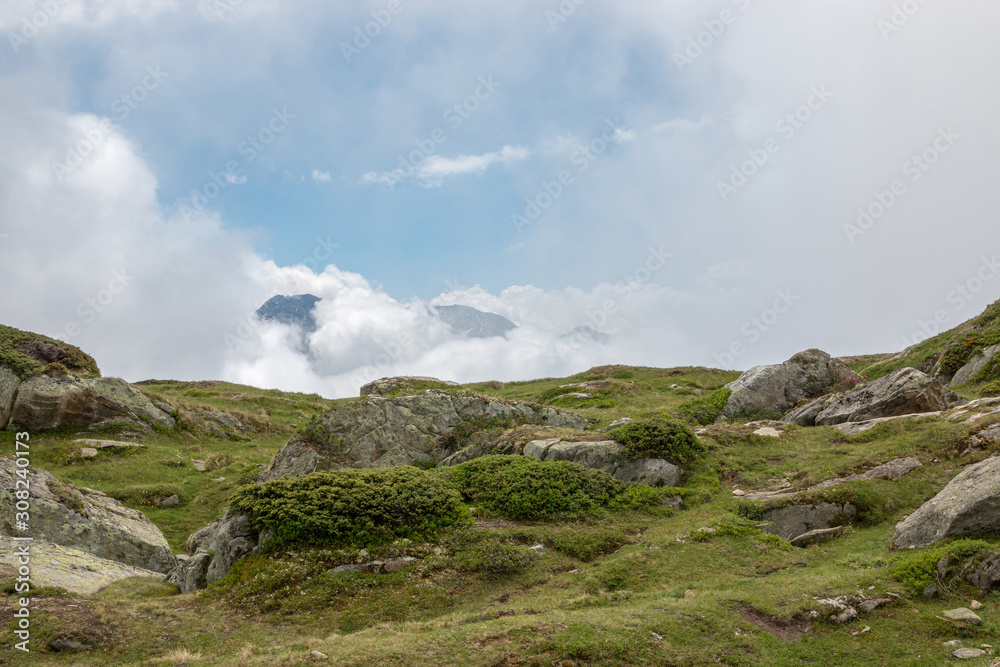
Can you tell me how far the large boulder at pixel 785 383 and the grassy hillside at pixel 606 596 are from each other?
10.5 meters

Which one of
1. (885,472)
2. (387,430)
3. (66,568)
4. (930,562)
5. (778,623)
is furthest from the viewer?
(387,430)

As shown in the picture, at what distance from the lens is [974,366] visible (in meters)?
34.1

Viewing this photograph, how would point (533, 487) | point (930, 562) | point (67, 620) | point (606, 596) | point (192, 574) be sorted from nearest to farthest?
point (67, 620) → point (930, 562) → point (606, 596) → point (192, 574) → point (533, 487)

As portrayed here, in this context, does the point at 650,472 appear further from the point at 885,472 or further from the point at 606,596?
the point at 606,596

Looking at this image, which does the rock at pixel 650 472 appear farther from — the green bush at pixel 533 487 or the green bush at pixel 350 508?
the green bush at pixel 350 508

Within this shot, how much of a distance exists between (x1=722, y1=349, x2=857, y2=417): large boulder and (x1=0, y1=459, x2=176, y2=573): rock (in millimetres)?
31992

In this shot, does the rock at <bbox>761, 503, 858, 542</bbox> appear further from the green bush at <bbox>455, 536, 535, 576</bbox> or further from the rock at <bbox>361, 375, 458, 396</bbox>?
the rock at <bbox>361, 375, 458, 396</bbox>

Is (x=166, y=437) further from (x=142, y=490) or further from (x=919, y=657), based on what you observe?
(x=919, y=657)

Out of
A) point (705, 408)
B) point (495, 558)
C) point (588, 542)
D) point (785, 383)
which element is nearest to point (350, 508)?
point (495, 558)

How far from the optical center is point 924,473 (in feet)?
66.2

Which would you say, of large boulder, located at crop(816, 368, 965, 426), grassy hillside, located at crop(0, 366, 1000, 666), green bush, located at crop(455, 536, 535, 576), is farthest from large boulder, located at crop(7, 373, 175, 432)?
large boulder, located at crop(816, 368, 965, 426)

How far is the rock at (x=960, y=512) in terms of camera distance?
47.6 feet

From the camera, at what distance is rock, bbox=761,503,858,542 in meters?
18.6

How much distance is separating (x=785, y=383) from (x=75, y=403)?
46.5 metres
